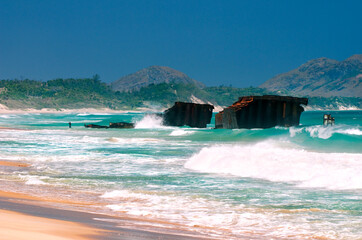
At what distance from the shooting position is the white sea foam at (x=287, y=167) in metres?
11.5

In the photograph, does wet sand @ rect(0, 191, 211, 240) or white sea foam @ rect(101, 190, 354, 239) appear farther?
white sea foam @ rect(101, 190, 354, 239)

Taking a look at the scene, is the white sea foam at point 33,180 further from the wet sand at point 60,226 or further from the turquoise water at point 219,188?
the wet sand at point 60,226

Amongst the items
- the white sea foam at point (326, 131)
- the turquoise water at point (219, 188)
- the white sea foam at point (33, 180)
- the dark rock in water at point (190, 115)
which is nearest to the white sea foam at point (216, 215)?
the turquoise water at point (219, 188)

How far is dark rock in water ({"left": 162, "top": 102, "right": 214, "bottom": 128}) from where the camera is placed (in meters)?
47.4

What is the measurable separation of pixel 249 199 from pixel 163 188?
2.22m

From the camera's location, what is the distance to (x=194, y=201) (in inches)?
367

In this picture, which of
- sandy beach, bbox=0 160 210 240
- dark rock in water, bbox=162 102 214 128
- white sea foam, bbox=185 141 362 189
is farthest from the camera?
dark rock in water, bbox=162 102 214 128

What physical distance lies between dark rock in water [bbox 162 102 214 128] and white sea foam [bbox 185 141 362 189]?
3040 cm

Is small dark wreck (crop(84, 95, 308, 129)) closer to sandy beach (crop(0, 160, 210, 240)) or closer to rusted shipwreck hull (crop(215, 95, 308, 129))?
rusted shipwreck hull (crop(215, 95, 308, 129))

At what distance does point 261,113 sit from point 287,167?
27137mm

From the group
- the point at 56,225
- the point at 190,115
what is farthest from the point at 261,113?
the point at 56,225

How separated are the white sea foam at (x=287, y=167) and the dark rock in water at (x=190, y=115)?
30.4 meters

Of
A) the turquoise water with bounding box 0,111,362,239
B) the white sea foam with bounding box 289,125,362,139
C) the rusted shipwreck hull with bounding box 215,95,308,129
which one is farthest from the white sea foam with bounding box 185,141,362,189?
the rusted shipwreck hull with bounding box 215,95,308,129

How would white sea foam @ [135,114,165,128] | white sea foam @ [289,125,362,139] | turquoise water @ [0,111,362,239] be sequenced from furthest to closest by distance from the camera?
white sea foam @ [135,114,165,128], white sea foam @ [289,125,362,139], turquoise water @ [0,111,362,239]
